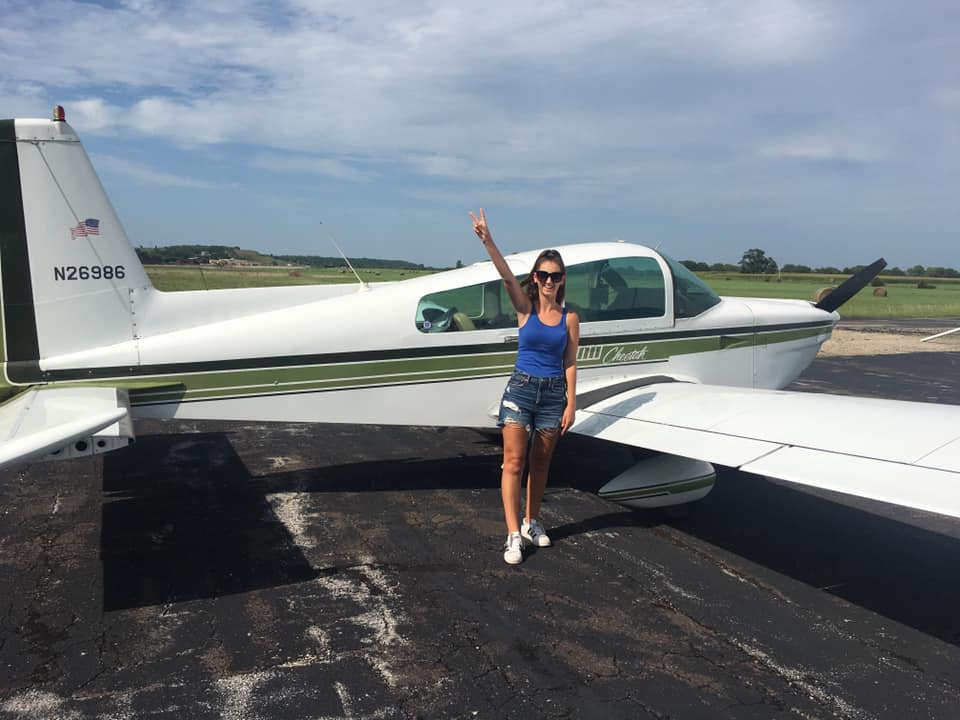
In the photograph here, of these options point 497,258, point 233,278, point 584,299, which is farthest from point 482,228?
point 233,278

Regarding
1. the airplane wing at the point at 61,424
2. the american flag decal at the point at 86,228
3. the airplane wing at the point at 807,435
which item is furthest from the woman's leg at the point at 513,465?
the american flag decal at the point at 86,228

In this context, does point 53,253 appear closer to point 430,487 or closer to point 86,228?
point 86,228

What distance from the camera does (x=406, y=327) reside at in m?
5.79

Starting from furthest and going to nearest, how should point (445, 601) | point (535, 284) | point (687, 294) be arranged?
point (687, 294) → point (535, 284) → point (445, 601)

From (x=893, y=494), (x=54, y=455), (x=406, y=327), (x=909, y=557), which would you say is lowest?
(x=909, y=557)

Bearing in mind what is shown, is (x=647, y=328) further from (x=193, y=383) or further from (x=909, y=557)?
(x=193, y=383)

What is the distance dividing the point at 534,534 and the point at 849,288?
5.89m

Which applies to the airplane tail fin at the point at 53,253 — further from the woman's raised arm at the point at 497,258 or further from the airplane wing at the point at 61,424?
the woman's raised arm at the point at 497,258

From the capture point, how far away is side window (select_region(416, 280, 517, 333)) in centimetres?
589

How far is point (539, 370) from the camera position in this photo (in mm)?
4582

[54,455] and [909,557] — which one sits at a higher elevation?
[54,455]

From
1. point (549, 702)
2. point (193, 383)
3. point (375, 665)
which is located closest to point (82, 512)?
point (193, 383)

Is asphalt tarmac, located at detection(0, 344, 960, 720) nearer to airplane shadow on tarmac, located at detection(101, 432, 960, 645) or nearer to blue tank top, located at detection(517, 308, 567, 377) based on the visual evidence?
airplane shadow on tarmac, located at detection(101, 432, 960, 645)

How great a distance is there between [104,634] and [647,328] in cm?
485
